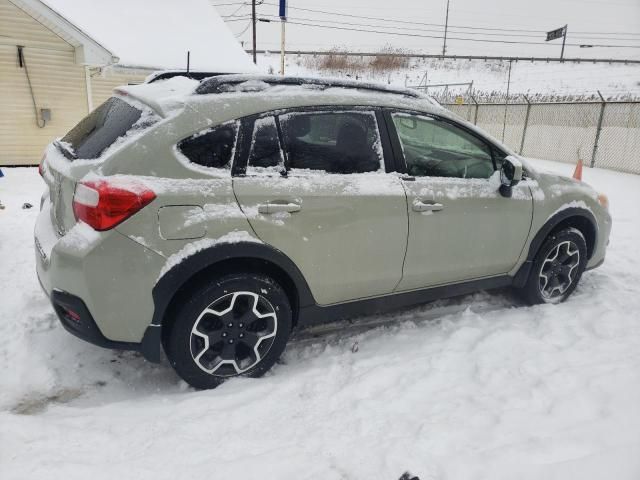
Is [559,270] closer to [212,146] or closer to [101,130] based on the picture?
[212,146]

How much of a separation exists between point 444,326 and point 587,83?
142ft

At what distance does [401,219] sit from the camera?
314 cm

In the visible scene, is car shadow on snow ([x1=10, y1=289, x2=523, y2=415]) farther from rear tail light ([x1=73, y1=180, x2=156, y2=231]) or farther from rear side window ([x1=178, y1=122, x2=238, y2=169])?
rear side window ([x1=178, y1=122, x2=238, y2=169])

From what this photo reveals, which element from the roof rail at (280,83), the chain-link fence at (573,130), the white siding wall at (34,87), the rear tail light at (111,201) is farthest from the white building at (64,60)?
the rear tail light at (111,201)

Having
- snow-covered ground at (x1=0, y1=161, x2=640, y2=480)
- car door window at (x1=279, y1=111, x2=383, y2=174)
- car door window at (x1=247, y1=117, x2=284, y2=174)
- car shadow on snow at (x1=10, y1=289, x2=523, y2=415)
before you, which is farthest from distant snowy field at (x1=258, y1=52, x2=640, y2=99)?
car door window at (x1=247, y1=117, x2=284, y2=174)

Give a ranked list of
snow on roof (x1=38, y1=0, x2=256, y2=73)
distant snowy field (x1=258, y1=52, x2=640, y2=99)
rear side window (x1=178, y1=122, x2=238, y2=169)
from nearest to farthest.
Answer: rear side window (x1=178, y1=122, x2=238, y2=169) < snow on roof (x1=38, y1=0, x2=256, y2=73) < distant snowy field (x1=258, y1=52, x2=640, y2=99)

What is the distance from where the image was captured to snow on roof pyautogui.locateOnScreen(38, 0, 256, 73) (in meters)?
14.0

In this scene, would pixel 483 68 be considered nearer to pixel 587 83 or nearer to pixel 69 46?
pixel 587 83

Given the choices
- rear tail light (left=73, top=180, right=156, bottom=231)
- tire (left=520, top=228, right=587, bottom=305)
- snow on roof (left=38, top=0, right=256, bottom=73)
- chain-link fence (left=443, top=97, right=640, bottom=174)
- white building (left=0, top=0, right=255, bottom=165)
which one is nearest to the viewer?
rear tail light (left=73, top=180, right=156, bottom=231)

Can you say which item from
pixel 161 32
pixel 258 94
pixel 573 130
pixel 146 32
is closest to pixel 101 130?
pixel 258 94

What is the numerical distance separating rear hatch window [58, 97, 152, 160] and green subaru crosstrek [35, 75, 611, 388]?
0.05 feet

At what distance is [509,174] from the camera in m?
3.49

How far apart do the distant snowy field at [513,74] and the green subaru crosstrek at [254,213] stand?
3554 centimetres

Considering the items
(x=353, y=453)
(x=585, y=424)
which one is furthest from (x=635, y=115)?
(x=353, y=453)
